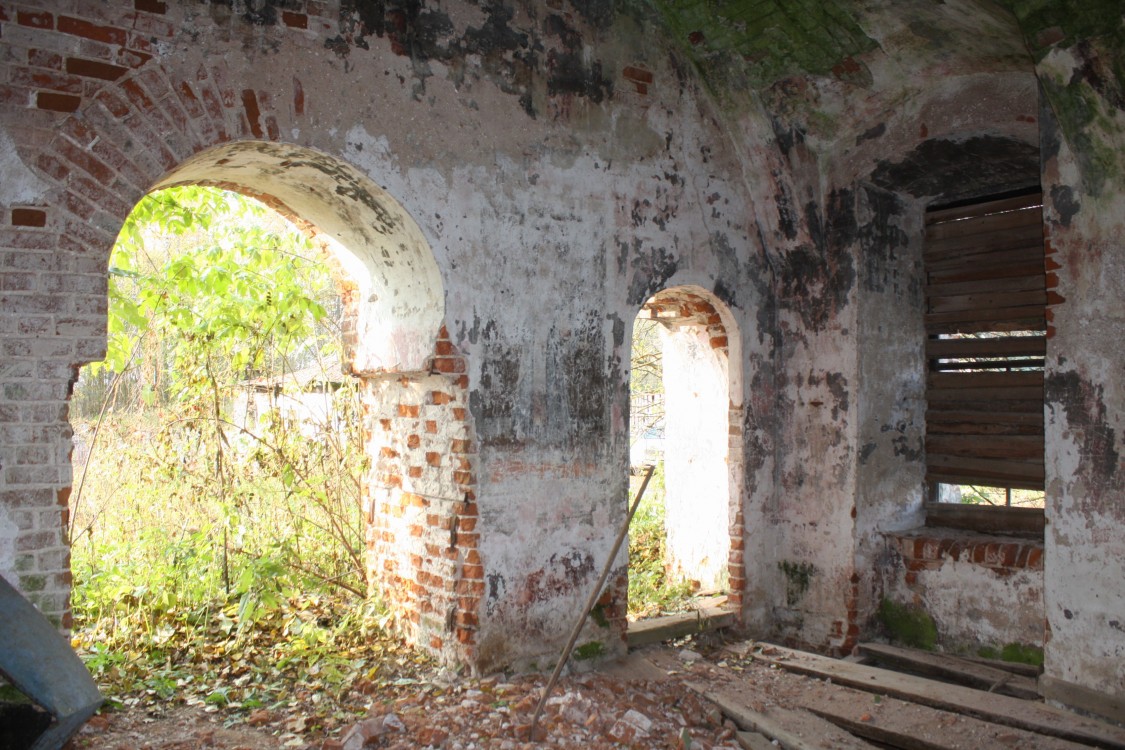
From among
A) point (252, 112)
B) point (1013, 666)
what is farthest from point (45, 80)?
point (1013, 666)

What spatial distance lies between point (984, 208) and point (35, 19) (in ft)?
17.7

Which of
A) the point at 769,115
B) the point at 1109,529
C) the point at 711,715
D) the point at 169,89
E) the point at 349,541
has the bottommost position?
the point at 711,715

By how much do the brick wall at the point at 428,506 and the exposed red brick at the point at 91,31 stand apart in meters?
1.99

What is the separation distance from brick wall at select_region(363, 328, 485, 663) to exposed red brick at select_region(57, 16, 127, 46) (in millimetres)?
1986

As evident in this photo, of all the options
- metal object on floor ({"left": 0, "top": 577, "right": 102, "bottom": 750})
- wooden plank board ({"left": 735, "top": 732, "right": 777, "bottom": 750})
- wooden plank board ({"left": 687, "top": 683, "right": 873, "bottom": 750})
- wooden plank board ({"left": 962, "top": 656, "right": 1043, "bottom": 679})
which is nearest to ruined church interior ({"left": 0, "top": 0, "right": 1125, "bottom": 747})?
wooden plank board ({"left": 962, "top": 656, "right": 1043, "bottom": 679})

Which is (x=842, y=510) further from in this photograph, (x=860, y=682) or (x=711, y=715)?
(x=711, y=715)

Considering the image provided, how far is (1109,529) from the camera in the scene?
4328 millimetres

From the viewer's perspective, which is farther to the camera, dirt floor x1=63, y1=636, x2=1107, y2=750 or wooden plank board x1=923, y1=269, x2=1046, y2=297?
wooden plank board x1=923, y1=269, x2=1046, y2=297

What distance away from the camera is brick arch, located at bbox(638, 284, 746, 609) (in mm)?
6062

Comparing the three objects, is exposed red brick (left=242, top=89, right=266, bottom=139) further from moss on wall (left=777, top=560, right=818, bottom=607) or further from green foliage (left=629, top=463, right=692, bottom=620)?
moss on wall (left=777, top=560, right=818, bottom=607)

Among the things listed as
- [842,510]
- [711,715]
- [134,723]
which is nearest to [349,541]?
[134,723]

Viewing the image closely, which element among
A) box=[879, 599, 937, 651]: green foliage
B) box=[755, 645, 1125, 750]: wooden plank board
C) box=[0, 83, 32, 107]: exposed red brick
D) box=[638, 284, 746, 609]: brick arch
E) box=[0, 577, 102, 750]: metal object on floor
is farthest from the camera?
box=[638, 284, 746, 609]: brick arch

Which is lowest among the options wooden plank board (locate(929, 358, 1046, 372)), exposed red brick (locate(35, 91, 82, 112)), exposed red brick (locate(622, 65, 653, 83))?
wooden plank board (locate(929, 358, 1046, 372))

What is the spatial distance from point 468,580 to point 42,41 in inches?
125
